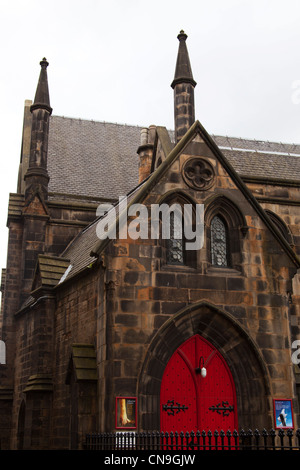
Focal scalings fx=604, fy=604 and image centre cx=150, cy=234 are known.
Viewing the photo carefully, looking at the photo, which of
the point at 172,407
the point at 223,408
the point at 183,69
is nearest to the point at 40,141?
the point at 183,69

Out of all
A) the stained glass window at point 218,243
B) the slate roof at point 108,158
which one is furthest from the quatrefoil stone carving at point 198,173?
the slate roof at point 108,158

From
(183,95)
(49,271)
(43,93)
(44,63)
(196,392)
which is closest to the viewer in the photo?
(196,392)

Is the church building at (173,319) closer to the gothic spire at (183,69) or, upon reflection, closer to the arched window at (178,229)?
the arched window at (178,229)

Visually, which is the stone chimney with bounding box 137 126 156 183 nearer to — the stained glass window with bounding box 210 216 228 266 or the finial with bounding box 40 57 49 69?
the finial with bounding box 40 57 49 69

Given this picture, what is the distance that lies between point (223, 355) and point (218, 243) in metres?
2.83

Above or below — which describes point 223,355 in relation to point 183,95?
below

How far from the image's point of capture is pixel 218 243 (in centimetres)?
1552

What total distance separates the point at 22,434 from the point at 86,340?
568cm

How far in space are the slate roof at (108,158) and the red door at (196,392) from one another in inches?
345

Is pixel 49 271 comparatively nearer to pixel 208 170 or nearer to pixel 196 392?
pixel 208 170

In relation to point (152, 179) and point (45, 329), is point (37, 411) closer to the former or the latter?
point (45, 329)

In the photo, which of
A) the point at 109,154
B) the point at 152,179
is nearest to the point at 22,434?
the point at 152,179
